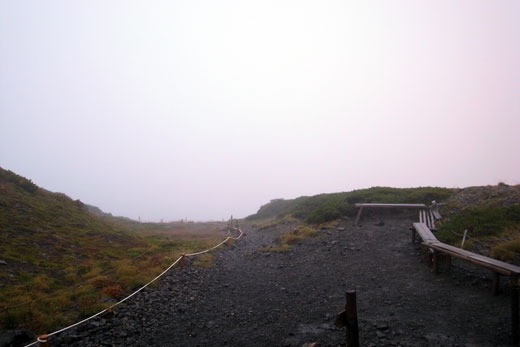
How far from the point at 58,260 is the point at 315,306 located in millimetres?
8659

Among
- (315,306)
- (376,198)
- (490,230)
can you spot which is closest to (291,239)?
(376,198)

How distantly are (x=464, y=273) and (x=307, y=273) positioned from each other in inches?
181

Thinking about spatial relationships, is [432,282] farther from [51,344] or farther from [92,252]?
[92,252]

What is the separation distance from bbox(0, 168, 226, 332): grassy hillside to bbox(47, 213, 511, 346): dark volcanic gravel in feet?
2.87

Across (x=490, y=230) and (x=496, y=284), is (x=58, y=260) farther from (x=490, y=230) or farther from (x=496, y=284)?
(x=490, y=230)

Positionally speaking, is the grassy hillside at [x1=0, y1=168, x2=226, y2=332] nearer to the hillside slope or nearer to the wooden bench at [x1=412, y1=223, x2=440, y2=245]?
the hillside slope

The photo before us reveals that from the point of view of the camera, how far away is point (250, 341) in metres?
6.59

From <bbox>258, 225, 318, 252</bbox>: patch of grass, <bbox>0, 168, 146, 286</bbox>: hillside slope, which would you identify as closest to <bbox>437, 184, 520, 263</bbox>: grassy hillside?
<bbox>258, 225, 318, 252</bbox>: patch of grass

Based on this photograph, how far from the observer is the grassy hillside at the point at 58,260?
759 centimetres

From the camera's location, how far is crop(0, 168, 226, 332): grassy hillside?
7.59 m

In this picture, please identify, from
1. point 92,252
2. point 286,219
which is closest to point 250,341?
point 92,252

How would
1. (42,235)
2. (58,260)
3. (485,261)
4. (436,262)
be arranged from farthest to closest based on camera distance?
(42,235) < (58,260) < (436,262) < (485,261)

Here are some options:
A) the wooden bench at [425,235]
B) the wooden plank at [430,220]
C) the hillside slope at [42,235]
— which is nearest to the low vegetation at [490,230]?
the wooden bench at [425,235]

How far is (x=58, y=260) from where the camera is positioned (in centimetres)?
1088
